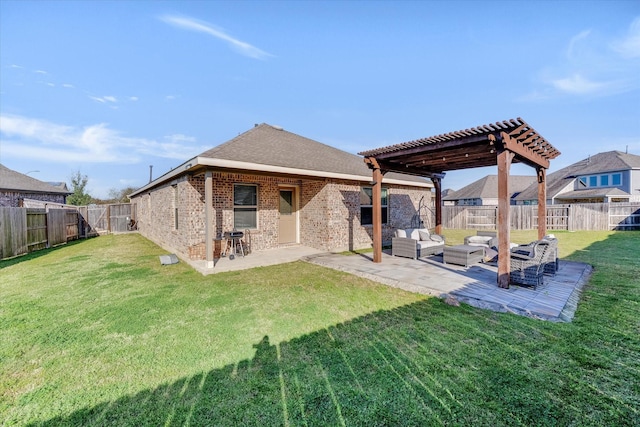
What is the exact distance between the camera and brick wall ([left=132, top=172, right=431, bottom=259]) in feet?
26.7

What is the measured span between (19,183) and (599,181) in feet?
159

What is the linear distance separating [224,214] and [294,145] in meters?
3.84

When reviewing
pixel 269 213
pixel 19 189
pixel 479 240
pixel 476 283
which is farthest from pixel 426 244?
pixel 19 189

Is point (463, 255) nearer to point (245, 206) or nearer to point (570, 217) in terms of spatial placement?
point (245, 206)

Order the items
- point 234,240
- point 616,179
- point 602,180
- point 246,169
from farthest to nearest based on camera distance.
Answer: point 602,180
point 616,179
point 234,240
point 246,169

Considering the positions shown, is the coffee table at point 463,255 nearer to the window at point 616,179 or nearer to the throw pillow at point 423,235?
the throw pillow at point 423,235

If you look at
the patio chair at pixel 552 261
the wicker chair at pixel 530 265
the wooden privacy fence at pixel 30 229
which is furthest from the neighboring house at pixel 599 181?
the wooden privacy fence at pixel 30 229

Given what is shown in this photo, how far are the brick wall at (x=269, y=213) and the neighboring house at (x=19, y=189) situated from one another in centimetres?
1468

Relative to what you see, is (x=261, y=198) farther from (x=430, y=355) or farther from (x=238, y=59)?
(x=238, y=59)

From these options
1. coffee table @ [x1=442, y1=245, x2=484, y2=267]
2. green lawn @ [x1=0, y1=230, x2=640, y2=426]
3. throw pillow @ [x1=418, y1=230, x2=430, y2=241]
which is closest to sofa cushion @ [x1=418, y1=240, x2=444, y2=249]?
throw pillow @ [x1=418, y1=230, x2=430, y2=241]

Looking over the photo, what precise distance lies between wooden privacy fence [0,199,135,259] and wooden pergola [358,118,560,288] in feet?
40.1

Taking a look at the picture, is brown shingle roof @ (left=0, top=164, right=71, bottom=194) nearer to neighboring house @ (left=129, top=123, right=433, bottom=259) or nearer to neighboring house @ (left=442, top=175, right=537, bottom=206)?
neighboring house @ (left=129, top=123, right=433, bottom=259)

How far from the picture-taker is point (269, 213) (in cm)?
963

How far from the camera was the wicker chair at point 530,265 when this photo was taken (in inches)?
190
